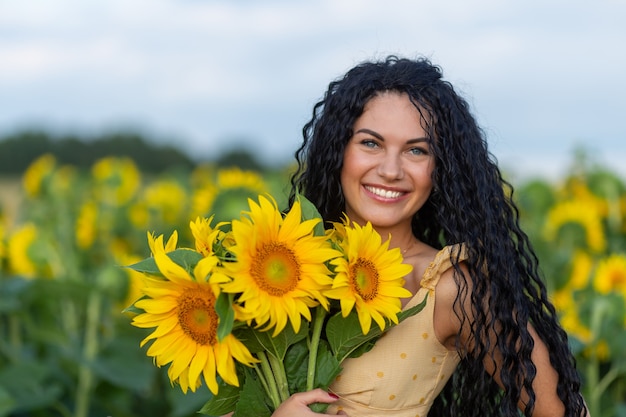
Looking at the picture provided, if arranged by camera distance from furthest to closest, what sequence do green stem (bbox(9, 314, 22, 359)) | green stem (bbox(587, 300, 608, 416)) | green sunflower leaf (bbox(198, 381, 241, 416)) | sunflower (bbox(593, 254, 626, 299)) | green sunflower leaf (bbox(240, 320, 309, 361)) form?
green stem (bbox(9, 314, 22, 359)) < sunflower (bbox(593, 254, 626, 299)) < green stem (bbox(587, 300, 608, 416)) < green sunflower leaf (bbox(198, 381, 241, 416)) < green sunflower leaf (bbox(240, 320, 309, 361))

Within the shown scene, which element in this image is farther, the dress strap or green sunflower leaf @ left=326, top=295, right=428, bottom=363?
the dress strap

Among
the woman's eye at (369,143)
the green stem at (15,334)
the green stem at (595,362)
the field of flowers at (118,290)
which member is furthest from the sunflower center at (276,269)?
the green stem at (15,334)

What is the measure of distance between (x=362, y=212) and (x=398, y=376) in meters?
0.28

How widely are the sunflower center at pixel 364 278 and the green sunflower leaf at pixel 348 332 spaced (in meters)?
0.05

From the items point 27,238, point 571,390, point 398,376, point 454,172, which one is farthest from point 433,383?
point 27,238

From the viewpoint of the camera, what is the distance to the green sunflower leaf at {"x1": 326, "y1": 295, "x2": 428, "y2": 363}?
1430 millimetres

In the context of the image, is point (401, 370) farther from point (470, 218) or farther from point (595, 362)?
point (595, 362)

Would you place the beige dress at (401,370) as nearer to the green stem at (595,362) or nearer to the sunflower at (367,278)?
the sunflower at (367,278)

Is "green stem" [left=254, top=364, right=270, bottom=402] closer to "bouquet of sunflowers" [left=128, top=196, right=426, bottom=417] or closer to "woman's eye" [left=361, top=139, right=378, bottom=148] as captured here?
"bouquet of sunflowers" [left=128, top=196, right=426, bottom=417]

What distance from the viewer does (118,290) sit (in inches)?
111

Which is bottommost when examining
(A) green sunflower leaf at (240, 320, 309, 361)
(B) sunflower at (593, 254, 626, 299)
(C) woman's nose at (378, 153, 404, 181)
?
(B) sunflower at (593, 254, 626, 299)

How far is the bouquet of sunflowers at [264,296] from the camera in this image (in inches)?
51.9

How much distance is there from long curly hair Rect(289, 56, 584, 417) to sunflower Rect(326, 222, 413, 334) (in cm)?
24

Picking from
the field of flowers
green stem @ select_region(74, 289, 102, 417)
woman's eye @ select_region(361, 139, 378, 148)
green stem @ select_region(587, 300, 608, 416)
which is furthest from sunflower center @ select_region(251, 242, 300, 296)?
green stem @ select_region(74, 289, 102, 417)
